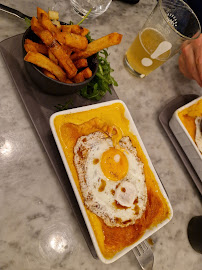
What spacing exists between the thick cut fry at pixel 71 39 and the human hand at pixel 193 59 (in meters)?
0.96

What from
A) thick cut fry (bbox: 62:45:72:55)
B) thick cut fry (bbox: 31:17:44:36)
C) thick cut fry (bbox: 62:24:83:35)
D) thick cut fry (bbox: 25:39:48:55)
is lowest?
thick cut fry (bbox: 25:39:48:55)

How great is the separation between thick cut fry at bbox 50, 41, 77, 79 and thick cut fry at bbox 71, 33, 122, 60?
98 mm

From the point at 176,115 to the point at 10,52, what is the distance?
1211 mm

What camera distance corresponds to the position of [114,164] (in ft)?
4.76

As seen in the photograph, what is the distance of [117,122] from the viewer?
1.63 metres

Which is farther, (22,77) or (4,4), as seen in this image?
(4,4)

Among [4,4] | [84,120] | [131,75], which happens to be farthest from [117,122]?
[4,4]

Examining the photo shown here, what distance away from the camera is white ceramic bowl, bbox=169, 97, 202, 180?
5.84 feet

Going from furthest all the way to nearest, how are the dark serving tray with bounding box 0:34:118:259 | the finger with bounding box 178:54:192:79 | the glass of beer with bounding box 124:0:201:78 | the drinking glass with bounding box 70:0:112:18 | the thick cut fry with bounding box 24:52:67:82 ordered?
the finger with bounding box 178:54:192:79 → the drinking glass with bounding box 70:0:112:18 → the glass of beer with bounding box 124:0:201:78 → the dark serving tray with bounding box 0:34:118:259 → the thick cut fry with bounding box 24:52:67:82

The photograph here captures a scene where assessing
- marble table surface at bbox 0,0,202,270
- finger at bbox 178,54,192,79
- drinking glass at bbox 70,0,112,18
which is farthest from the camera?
finger at bbox 178,54,192,79

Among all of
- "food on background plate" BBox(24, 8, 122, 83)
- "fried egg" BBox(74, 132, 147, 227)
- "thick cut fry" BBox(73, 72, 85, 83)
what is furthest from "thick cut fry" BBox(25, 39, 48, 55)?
"fried egg" BBox(74, 132, 147, 227)

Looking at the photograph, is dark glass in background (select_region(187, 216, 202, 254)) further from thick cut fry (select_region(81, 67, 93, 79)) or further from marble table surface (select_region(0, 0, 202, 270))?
thick cut fry (select_region(81, 67, 93, 79))

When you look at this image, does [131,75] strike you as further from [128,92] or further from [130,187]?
[130,187]

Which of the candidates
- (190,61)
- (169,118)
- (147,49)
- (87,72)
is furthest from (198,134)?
(87,72)
